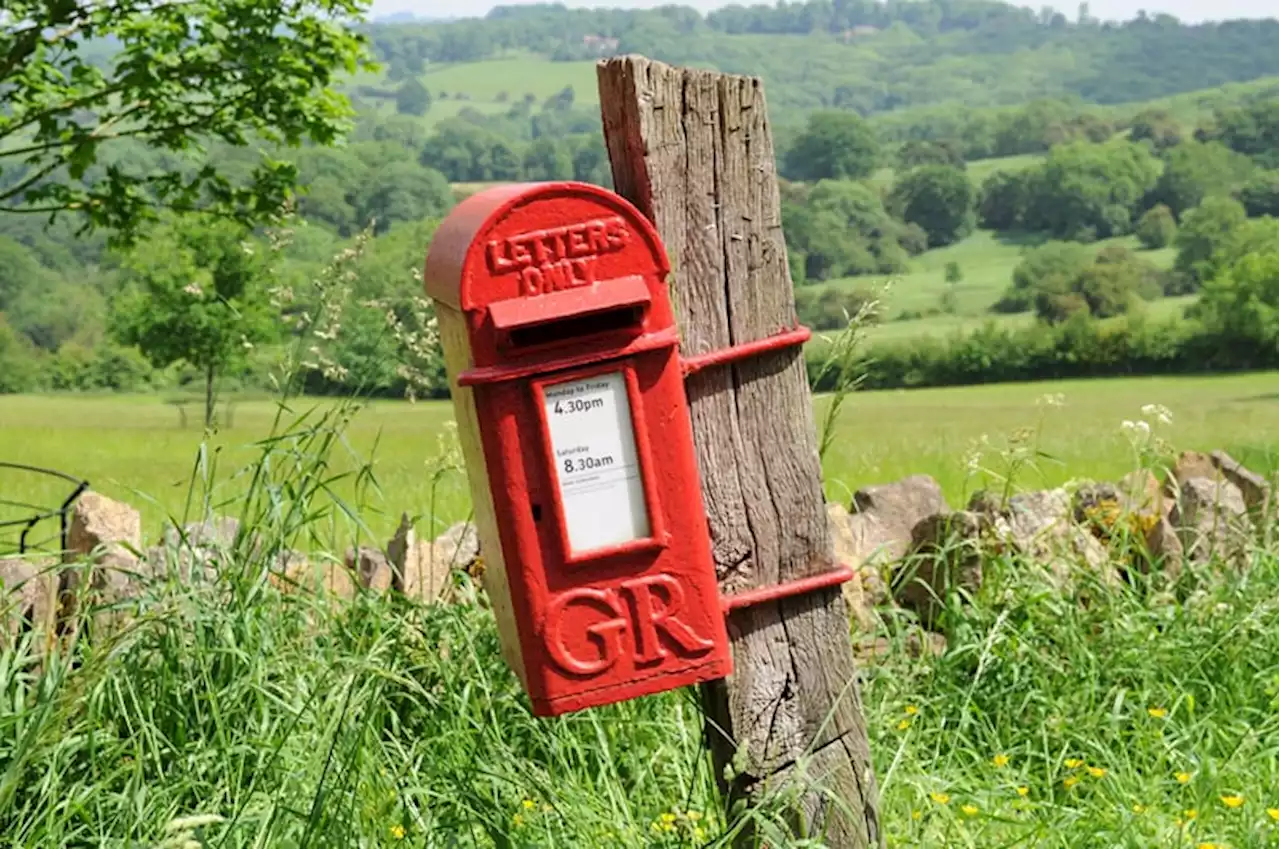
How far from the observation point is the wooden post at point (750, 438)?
2.43m

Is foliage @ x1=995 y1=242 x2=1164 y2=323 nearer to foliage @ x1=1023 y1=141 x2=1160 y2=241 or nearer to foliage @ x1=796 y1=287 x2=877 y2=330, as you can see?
foliage @ x1=1023 y1=141 x2=1160 y2=241

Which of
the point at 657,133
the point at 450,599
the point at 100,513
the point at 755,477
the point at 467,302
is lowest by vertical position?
the point at 450,599

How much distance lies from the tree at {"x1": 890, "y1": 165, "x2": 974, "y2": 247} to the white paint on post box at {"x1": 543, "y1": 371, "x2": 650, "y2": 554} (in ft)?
113

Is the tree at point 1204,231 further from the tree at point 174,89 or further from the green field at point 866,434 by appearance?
the tree at point 174,89

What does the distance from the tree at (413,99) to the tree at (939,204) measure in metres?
47.4

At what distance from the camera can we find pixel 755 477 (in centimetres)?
253

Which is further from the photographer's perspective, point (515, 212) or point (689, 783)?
point (689, 783)

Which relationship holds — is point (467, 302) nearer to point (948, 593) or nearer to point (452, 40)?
point (948, 593)

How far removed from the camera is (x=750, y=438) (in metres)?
2.52

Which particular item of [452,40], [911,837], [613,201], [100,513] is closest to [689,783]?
[911,837]

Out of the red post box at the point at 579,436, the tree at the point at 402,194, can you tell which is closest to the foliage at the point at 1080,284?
the tree at the point at 402,194

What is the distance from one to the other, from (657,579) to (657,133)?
0.73 meters

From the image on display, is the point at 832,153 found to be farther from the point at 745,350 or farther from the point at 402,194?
the point at 745,350

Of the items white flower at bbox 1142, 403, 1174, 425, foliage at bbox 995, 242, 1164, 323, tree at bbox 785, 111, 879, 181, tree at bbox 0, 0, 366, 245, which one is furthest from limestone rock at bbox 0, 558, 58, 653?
tree at bbox 785, 111, 879, 181
